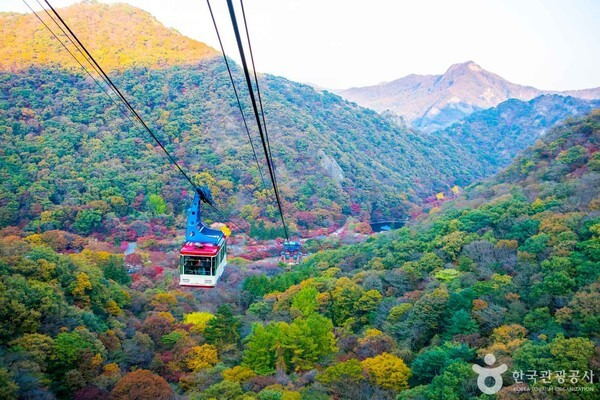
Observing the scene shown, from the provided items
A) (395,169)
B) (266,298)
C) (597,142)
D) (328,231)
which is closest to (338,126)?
(395,169)

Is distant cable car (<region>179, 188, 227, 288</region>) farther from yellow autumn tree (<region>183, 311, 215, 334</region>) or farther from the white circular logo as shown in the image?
yellow autumn tree (<region>183, 311, 215, 334</region>)

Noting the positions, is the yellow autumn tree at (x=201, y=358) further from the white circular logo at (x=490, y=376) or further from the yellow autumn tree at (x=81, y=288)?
the white circular logo at (x=490, y=376)

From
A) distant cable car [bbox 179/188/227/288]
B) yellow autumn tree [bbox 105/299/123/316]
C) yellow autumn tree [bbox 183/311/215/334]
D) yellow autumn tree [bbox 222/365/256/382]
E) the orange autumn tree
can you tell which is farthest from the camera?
yellow autumn tree [bbox 183/311/215/334]

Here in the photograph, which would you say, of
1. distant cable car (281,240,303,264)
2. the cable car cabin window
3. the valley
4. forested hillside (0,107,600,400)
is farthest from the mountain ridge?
the cable car cabin window

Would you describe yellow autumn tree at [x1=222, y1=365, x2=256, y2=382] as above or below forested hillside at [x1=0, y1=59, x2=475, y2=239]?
below

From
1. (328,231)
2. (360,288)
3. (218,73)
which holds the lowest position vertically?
(328,231)

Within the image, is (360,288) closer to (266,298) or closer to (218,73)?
(266,298)
